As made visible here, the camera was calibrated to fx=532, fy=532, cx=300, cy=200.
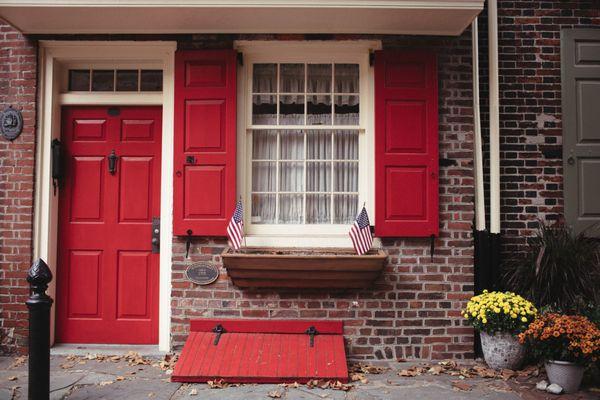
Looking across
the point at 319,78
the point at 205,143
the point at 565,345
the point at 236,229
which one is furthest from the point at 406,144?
the point at 565,345

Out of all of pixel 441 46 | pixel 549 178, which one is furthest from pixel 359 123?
pixel 549 178

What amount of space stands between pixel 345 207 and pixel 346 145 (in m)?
0.65

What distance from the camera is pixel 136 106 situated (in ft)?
18.5

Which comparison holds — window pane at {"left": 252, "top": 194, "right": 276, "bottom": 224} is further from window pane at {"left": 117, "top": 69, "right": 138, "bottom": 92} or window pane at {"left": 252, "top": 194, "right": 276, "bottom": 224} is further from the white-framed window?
window pane at {"left": 117, "top": 69, "right": 138, "bottom": 92}

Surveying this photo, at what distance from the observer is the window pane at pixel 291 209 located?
5.56 metres

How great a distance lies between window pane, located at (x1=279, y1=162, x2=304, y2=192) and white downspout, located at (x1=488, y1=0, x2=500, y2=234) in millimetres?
1954

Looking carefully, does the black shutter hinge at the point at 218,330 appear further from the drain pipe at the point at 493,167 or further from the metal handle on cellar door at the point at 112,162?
the drain pipe at the point at 493,167

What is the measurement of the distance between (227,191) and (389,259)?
176 cm

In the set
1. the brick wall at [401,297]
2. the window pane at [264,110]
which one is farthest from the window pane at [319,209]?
the window pane at [264,110]

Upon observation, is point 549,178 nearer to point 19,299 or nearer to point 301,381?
point 301,381

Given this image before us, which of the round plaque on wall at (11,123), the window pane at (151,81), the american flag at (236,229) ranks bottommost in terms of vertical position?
the american flag at (236,229)

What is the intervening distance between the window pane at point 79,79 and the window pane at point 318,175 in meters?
2.54

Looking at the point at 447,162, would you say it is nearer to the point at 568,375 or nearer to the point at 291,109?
the point at 291,109

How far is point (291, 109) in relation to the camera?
561 cm
